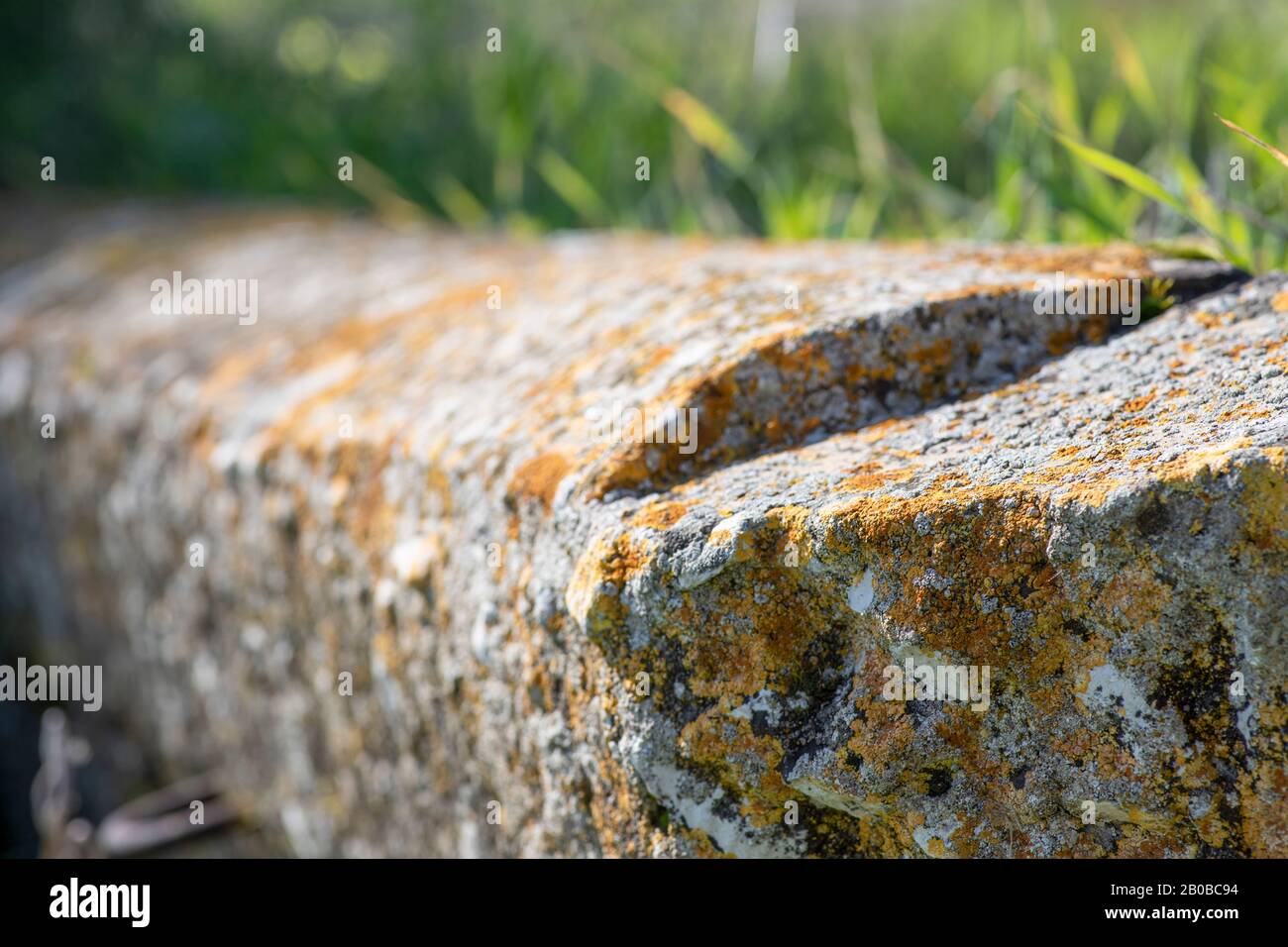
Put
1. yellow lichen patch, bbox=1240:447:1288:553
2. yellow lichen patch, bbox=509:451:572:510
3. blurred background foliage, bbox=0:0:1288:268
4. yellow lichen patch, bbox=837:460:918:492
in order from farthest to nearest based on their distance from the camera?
blurred background foliage, bbox=0:0:1288:268, yellow lichen patch, bbox=509:451:572:510, yellow lichen patch, bbox=837:460:918:492, yellow lichen patch, bbox=1240:447:1288:553

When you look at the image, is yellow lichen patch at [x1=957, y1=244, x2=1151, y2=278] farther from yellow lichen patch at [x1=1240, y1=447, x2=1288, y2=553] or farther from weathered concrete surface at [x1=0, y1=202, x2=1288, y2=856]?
yellow lichen patch at [x1=1240, y1=447, x2=1288, y2=553]

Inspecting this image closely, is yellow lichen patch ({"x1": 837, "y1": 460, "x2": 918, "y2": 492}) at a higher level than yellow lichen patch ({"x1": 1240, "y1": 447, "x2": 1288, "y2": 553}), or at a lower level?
higher

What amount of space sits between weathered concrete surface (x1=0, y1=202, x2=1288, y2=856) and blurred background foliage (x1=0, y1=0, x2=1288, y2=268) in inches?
14.7

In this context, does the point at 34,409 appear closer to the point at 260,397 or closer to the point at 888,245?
the point at 260,397

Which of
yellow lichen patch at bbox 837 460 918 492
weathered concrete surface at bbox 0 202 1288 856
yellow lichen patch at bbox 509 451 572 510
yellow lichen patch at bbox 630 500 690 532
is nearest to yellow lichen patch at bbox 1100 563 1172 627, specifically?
weathered concrete surface at bbox 0 202 1288 856

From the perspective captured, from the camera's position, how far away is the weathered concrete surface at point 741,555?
2.92 feet

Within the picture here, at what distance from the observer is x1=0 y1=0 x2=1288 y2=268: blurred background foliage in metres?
1.81

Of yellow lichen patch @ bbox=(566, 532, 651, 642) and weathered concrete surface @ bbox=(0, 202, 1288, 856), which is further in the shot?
yellow lichen patch @ bbox=(566, 532, 651, 642)

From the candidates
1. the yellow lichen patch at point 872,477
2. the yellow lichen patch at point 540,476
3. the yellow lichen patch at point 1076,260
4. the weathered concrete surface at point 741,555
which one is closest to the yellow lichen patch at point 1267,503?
the weathered concrete surface at point 741,555

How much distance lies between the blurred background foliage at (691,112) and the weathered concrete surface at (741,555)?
1.23 feet

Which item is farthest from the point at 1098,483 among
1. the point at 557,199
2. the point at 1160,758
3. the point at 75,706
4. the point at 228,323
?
the point at 75,706

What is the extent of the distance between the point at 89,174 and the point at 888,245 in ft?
11.4

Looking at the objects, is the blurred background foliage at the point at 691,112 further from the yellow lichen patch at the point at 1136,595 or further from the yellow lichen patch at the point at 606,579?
Result: the yellow lichen patch at the point at 606,579
